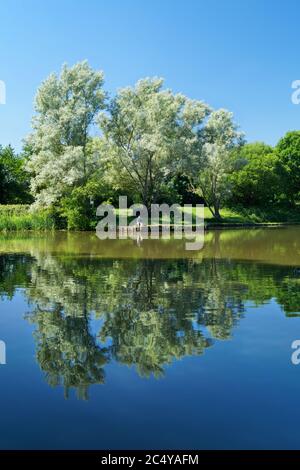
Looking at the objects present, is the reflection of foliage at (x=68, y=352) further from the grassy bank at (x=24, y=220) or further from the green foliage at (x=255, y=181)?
the green foliage at (x=255, y=181)

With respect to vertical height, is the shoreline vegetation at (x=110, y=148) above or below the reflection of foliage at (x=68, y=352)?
above

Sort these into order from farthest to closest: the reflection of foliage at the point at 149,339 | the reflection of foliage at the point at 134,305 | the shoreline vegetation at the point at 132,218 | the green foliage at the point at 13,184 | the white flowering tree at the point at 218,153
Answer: the green foliage at the point at 13,184 < the white flowering tree at the point at 218,153 < the shoreline vegetation at the point at 132,218 < the reflection of foliage at the point at 134,305 < the reflection of foliage at the point at 149,339

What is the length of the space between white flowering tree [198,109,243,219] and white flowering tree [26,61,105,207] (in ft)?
42.1

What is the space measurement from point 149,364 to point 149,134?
42022mm

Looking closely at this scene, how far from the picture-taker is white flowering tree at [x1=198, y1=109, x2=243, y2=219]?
180 ft

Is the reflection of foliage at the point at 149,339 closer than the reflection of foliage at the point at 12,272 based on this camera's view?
Yes

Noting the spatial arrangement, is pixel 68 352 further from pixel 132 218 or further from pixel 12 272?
pixel 132 218

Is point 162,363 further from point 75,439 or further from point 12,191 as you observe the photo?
point 12,191

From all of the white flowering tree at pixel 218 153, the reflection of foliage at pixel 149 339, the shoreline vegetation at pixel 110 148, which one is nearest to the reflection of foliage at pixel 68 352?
the reflection of foliage at pixel 149 339

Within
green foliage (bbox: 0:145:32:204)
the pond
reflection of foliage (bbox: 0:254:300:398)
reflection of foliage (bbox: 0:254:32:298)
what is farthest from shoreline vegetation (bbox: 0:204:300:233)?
the pond

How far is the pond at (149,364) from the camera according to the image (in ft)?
17.3

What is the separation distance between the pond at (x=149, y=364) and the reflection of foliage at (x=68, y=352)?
0.02 metres

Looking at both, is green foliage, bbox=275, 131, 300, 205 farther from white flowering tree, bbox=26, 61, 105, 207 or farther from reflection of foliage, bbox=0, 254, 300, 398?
reflection of foliage, bbox=0, 254, 300, 398
